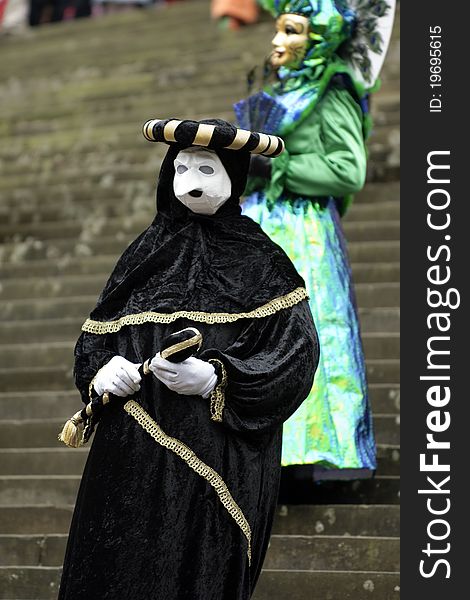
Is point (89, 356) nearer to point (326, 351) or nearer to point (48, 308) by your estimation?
point (326, 351)

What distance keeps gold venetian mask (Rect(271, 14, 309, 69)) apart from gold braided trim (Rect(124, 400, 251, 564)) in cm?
252

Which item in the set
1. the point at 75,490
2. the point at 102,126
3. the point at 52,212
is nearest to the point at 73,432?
the point at 75,490

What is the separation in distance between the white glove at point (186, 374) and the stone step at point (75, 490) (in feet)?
7.49

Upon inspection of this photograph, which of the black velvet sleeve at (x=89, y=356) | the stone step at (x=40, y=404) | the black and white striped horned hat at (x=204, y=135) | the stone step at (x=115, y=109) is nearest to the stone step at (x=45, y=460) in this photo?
the stone step at (x=40, y=404)

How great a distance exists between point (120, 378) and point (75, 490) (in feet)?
8.50

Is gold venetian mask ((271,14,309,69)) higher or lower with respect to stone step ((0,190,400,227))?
lower

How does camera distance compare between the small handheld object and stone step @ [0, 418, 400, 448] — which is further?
stone step @ [0, 418, 400, 448]

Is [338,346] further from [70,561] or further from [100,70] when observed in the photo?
[100,70]

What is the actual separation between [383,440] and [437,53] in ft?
5.79

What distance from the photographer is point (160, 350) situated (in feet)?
12.3

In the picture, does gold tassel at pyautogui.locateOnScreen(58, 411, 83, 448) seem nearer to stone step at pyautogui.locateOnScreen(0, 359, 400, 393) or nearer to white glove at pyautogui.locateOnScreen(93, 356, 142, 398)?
white glove at pyautogui.locateOnScreen(93, 356, 142, 398)

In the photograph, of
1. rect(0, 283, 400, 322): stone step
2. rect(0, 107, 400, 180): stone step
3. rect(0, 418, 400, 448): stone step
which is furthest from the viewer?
rect(0, 107, 400, 180): stone step

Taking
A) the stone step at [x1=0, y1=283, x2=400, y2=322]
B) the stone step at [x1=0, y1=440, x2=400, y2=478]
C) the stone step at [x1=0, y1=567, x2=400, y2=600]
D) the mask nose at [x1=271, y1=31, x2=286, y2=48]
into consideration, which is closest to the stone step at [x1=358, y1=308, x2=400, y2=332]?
the stone step at [x1=0, y1=283, x2=400, y2=322]

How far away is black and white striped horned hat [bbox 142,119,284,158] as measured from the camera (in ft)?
12.9
